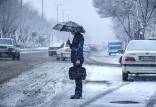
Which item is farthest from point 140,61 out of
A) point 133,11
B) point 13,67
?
point 133,11

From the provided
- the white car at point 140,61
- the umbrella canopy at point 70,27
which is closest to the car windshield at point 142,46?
the white car at point 140,61

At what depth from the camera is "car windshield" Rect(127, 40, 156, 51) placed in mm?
21766

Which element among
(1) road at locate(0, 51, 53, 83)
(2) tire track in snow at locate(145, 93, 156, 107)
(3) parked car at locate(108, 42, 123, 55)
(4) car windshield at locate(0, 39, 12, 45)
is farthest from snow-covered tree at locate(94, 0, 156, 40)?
(2) tire track in snow at locate(145, 93, 156, 107)

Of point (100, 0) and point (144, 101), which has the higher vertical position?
point (100, 0)

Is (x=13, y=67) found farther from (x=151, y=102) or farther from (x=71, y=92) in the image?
(x=151, y=102)

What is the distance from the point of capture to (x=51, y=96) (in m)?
15.7

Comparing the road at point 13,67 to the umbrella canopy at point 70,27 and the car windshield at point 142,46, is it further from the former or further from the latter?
the umbrella canopy at point 70,27

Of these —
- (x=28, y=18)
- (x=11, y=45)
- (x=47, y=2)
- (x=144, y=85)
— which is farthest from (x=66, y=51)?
(x=47, y=2)

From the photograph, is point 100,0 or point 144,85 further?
→ point 100,0

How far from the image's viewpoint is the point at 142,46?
72.4 feet

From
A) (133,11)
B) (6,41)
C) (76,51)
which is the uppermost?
(133,11)

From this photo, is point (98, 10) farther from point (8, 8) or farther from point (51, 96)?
point (51, 96)

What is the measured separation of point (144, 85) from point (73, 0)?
157m

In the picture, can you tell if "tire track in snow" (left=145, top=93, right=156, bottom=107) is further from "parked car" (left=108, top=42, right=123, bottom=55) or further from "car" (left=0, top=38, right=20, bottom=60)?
"parked car" (left=108, top=42, right=123, bottom=55)
